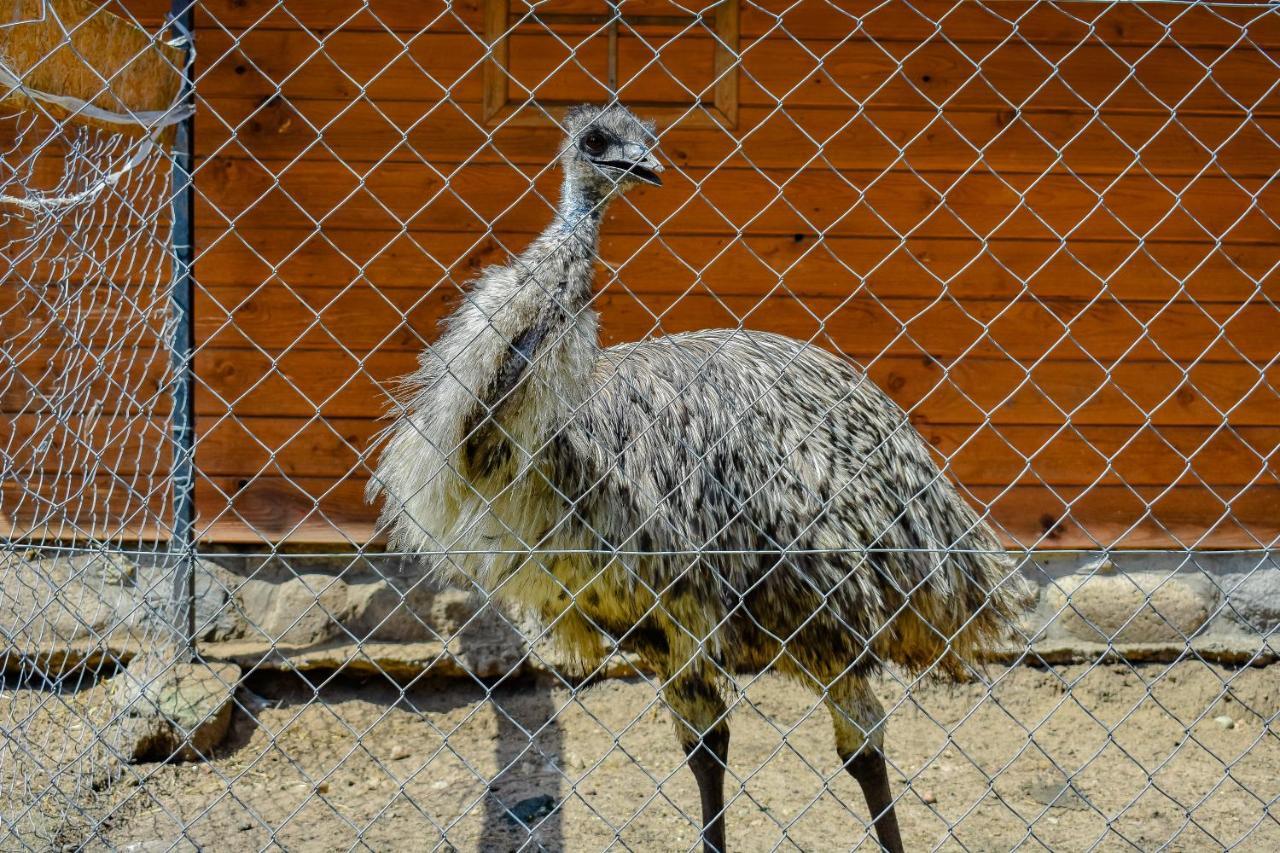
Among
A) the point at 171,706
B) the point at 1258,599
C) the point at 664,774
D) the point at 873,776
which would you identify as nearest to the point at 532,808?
the point at 664,774

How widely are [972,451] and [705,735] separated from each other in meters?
1.95

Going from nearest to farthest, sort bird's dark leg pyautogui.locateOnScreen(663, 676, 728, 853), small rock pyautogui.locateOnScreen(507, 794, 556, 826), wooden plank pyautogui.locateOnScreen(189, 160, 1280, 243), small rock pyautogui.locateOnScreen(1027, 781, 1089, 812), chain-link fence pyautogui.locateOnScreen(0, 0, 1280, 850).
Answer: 1. bird's dark leg pyautogui.locateOnScreen(663, 676, 728, 853)
2. small rock pyautogui.locateOnScreen(507, 794, 556, 826)
3. small rock pyautogui.locateOnScreen(1027, 781, 1089, 812)
4. chain-link fence pyautogui.locateOnScreen(0, 0, 1280, 850)
5. wooden plank pyautogui.locateOnScreen(189, 160, 1280, 243)

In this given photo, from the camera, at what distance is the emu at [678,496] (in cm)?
268

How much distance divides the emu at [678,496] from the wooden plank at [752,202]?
1127mm

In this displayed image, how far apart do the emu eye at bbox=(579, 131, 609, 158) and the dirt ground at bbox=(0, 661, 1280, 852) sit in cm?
150

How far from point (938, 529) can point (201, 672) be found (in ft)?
8.41

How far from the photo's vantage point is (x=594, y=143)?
9.41 feet

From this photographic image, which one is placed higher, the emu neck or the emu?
the emu neck

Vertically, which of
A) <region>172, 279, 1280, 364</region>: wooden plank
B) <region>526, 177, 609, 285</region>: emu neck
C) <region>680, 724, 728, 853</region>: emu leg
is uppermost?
<region>526, 177, 609, 285</region>: emu neck

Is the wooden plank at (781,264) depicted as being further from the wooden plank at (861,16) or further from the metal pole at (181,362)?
the wooden plank at (861,16)

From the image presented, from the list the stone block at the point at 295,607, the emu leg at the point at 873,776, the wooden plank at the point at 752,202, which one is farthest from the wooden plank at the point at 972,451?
the emu leg at the point at 873,776

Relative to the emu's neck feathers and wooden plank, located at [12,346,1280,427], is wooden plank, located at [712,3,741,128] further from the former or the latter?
the emu's neck feathers

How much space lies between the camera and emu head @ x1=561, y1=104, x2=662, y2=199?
9.26 feet

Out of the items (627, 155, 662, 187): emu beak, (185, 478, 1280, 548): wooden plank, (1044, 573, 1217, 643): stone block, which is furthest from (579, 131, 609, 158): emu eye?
(1044, 573, 1217, 643): stone block
